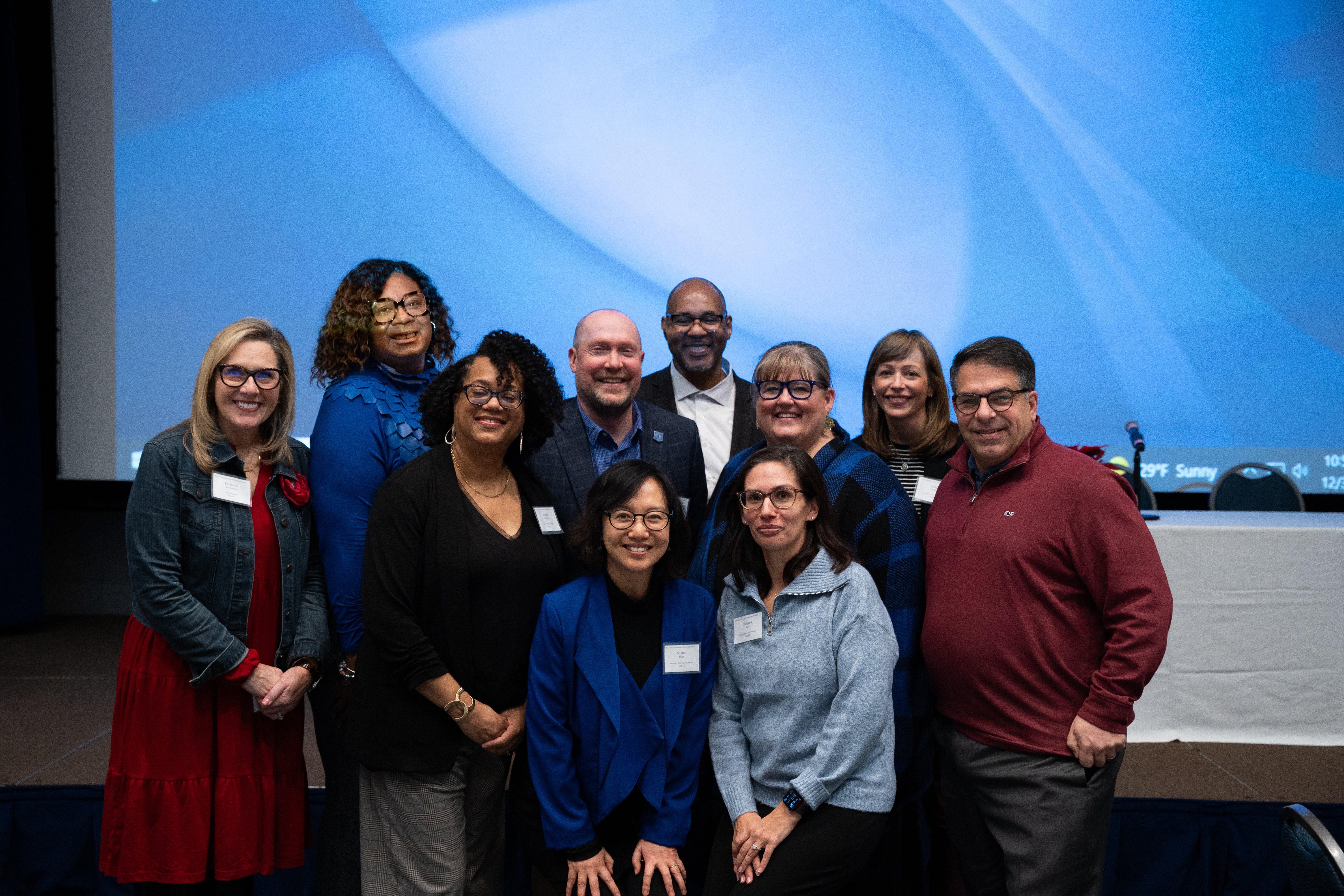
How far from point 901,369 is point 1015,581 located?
2.39ft

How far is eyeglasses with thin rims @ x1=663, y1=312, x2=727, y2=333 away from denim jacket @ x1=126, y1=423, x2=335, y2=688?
57.1 inches

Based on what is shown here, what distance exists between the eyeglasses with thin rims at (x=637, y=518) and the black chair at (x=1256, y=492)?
394 cm

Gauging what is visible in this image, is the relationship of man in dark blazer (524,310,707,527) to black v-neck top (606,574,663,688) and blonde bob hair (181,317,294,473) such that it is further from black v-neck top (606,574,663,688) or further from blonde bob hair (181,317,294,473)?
blonde bob hair (181,317,294,473)

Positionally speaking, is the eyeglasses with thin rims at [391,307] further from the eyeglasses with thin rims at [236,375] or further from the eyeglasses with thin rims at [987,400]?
the eyeglasses with thin rims at [987,400]

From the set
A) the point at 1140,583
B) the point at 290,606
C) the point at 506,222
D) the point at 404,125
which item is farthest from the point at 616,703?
the point at 404,125

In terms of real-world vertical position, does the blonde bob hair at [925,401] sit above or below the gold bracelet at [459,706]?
above

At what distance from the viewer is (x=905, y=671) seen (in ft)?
6.05

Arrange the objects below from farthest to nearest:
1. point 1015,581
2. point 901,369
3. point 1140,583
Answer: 1. point 901,369
2. point 1015,581
3. point 1140,583

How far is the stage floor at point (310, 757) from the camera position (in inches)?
115

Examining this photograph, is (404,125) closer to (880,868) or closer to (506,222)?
(506,222)

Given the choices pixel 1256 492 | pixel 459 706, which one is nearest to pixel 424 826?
pixel 459 706

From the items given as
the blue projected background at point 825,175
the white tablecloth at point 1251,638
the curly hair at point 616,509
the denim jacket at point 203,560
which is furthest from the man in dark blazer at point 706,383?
the white tablecloth at point 1251,638

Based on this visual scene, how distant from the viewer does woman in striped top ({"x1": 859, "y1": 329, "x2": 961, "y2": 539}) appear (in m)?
2.20

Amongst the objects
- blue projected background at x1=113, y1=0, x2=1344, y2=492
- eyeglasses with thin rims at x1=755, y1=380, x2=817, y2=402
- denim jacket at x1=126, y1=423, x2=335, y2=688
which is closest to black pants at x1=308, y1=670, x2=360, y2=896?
denim jacket at x1=126, y1=423, x2=335, y2=688
